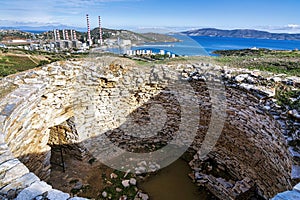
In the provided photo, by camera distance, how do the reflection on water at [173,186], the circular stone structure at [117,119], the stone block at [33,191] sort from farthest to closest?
the reflection on water at [173,186] < the circular stone structure at [117,119] < the stone block at [33,191]

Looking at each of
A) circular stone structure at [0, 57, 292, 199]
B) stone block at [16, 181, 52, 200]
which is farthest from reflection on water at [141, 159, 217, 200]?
stone block at [16, 181, 52, 200]

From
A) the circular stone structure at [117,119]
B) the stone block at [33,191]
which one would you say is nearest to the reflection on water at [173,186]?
the circular stone structure at [117,119]

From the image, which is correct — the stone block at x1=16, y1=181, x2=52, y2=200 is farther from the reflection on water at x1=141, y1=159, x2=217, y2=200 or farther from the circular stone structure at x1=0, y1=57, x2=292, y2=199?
the reflection on water at x1=141, y1=159, x2=217, y2=200

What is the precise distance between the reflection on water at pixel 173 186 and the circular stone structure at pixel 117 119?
0.34m

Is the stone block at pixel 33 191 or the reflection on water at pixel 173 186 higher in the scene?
the stone block at pixel 33 191

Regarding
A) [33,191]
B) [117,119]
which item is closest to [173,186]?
[117,119]

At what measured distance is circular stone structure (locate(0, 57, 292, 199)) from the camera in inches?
187

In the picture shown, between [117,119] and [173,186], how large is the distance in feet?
9.81

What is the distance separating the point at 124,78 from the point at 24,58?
2127cm

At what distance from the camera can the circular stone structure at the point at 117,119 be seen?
4746mm

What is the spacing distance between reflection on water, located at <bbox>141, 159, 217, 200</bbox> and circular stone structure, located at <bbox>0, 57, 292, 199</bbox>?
1.12 ft

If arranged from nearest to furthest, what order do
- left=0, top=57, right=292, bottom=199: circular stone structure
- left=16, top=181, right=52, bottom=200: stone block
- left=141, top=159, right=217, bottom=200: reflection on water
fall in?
left=16, top=181, right=52, bottom=200: stone block, left=0, top=57, right=292, bottom=199: circular stone structure, left=141, top=159, right=217, bottom=200: reflection on water

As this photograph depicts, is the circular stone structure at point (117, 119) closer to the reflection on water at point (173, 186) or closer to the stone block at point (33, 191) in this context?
the reflection on water at point (173, 186)

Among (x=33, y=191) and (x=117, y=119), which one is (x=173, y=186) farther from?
(x=33, y=191)
